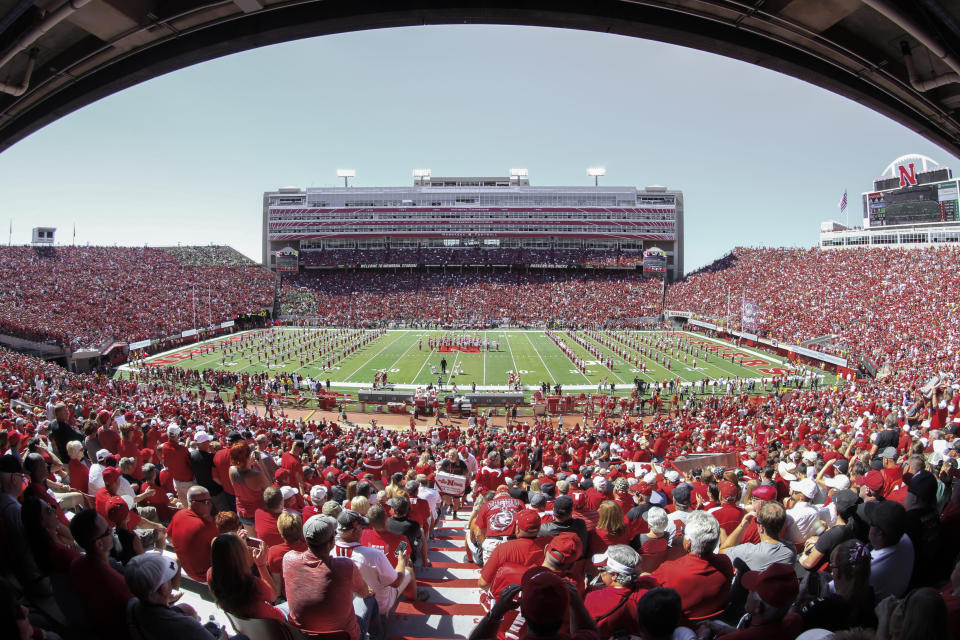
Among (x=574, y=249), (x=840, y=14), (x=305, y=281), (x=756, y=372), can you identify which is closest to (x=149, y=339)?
(x=305, y=281)

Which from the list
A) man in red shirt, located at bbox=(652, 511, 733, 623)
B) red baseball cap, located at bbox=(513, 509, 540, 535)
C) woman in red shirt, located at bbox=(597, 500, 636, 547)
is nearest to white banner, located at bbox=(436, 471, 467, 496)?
woman in red shirt, located at bbox=(597, 500, 636, 547)

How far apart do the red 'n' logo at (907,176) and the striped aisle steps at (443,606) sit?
85.1 metres

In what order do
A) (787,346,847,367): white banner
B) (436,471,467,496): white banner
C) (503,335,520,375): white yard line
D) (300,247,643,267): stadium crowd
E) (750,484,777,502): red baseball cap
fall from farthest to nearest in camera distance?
(300,247,643,267): stadium crowd → (787,346,847,367): white banner → (503,335,520,375): white yard line → (436,471,467,496): white banner → (750,484,777,502): red baseball cap

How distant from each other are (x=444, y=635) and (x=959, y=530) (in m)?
4.14

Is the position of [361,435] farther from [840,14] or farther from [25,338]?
[25,338]

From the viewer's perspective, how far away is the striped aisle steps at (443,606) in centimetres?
441

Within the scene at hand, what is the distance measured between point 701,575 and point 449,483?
213 inches

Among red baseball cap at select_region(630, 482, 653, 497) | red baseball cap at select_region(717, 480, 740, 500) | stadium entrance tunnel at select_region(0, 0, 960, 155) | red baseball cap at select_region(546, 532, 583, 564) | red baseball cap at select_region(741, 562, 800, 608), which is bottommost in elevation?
red baseball cap at select_region(630, 482, 653, 497)

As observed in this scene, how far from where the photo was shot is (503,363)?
122 ft

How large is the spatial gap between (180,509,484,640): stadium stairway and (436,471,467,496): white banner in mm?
2160

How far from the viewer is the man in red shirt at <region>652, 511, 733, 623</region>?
346cm

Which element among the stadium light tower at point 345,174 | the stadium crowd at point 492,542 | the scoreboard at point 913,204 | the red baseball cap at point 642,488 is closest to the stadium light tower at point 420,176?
the stadium light tower at point 345,174

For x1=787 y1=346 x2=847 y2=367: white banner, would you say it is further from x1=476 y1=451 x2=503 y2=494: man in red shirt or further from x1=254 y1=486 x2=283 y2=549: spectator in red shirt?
x1=254 y1=486 x2=283 y2=549: spectator in red shirt

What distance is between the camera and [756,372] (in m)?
34.5
